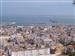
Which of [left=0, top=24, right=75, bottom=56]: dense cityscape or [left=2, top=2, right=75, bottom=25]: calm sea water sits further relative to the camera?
[left=2, top=2, right=75, bottom=25]: calm sea water

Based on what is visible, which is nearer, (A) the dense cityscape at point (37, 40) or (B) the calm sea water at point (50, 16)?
(A) the dense cityscape at point (37, 40)

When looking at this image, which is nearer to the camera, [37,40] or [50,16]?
[37,40]

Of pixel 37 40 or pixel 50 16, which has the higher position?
pixel 50 16

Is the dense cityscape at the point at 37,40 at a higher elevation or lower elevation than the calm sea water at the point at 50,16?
lower

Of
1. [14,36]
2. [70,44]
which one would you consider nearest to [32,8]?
[14,36]

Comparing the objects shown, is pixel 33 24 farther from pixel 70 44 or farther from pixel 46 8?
pixel 70 44

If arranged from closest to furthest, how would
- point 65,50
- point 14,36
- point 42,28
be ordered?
point 65,50, point 14,36, point 42,28

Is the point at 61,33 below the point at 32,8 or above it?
below

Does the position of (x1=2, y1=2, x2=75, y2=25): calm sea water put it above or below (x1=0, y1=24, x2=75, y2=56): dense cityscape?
above
